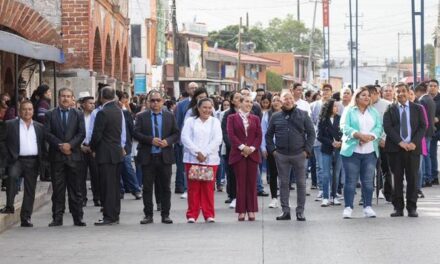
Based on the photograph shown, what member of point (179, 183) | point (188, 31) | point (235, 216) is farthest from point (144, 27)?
point (235, 216)

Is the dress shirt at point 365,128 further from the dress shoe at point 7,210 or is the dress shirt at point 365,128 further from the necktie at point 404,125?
the dress shoe at point 7,210

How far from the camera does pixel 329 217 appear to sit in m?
16.5

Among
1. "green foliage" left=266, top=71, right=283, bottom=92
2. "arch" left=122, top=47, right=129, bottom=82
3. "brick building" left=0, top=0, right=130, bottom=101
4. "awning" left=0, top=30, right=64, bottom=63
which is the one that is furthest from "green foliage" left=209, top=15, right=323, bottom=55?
"awning" left=0, top=30, right=64, bottom=63

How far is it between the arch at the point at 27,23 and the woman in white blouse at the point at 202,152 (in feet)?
27.7

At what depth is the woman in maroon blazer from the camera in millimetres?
16156

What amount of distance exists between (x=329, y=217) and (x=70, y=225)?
3.74 m

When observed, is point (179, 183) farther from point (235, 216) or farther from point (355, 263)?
point (355, 263)

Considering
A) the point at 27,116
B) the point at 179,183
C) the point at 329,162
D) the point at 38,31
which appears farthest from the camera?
the point at 38,31

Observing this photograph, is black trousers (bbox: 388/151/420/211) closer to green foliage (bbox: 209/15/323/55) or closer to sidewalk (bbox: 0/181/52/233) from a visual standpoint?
sidewalk (bbox: 0/181/52/233)

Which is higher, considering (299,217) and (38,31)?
(38,31)

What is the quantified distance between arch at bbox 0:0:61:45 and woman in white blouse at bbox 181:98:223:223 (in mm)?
8444

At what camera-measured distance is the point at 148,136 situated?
16141mm

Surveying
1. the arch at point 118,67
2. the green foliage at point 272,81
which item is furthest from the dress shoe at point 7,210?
the green foliage at point 272,81

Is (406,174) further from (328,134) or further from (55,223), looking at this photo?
(55,223)
